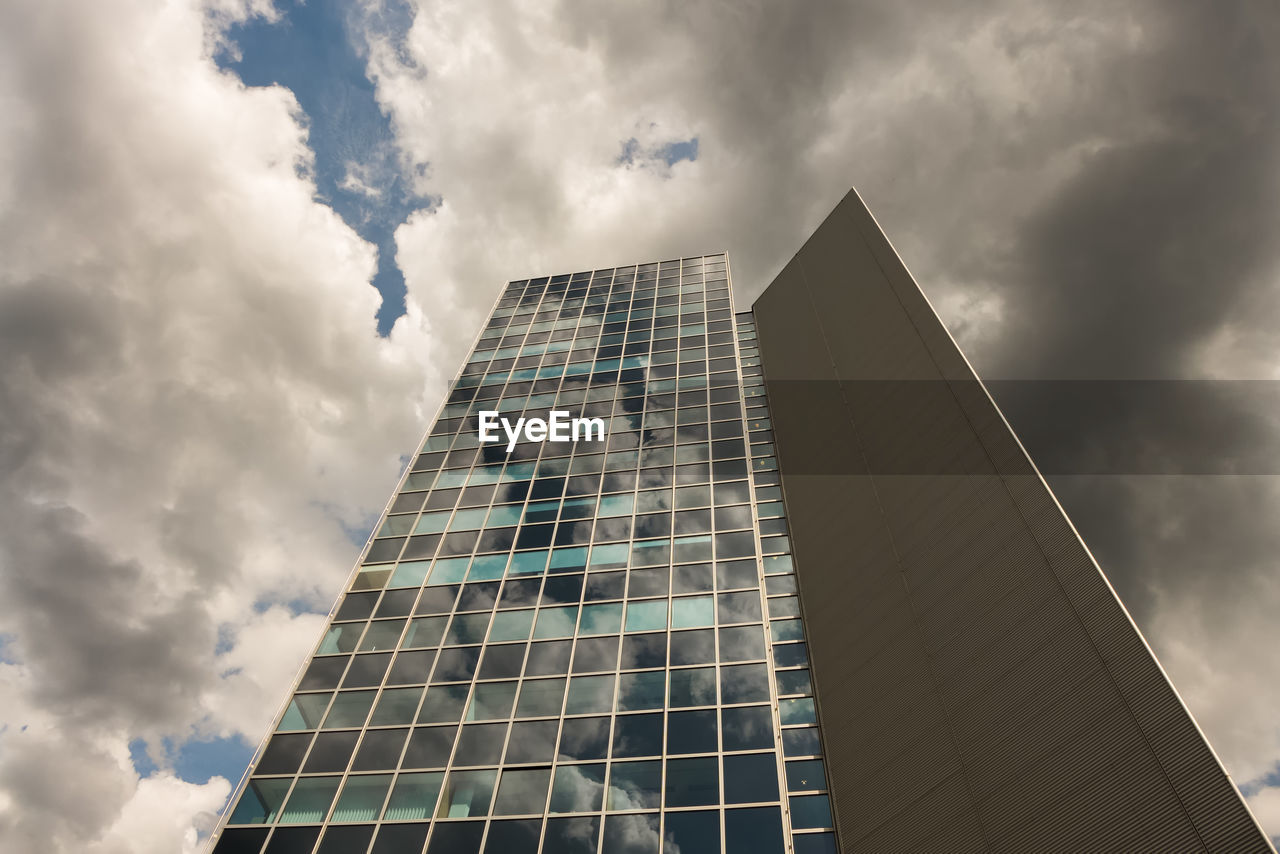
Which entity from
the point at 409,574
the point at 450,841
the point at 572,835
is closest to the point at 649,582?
the point at 572,835

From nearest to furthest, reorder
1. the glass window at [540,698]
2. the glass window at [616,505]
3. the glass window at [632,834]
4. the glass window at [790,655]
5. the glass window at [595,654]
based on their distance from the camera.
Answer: the glass window at [632,834], the glass window at [540,698], the glass window at [790,655], the glass window at [595,654], the glass window at [616,505]

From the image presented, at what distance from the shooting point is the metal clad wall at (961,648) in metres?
15.3

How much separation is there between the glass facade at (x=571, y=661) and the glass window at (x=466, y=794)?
0.07m

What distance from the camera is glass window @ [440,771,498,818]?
20938mm

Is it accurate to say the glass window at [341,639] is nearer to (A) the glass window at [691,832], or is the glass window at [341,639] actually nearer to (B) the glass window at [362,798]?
(B) the glass window at [362,798]

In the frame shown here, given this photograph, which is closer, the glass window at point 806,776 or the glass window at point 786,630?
the glass window at point 806,776

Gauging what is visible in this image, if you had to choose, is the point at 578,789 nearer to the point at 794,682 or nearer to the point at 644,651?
the point at 644,651

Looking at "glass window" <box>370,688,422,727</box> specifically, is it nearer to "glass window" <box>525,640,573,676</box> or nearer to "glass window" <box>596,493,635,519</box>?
"glass window" <box>525,640,573,676</box>

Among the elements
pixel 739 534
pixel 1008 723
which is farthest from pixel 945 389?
pixel 1008 723

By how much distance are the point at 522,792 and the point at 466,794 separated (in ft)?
6.40

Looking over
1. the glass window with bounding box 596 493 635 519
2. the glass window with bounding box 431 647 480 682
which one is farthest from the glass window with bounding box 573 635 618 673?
the glass window with bounding box 596 493 635 519

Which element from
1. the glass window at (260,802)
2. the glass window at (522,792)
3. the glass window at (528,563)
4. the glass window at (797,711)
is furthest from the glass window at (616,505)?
the glass window at (260,802)

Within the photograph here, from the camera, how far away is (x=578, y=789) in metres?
20.9

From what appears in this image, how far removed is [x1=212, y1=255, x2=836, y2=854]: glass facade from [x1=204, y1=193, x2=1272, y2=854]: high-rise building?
0.11 meters
